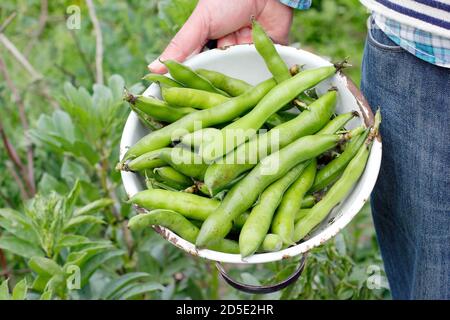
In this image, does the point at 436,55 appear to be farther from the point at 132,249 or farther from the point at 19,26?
the point at 19,26

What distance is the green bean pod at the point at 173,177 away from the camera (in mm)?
1335

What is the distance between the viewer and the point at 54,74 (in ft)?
9.36

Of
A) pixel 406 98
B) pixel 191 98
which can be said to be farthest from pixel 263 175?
pixel 406 98

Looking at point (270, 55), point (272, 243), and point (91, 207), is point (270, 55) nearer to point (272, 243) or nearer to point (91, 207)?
point (272, 243)

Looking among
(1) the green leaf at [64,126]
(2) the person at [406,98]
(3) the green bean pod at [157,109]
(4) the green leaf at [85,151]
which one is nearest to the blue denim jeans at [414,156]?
(2) the person at [406,98]

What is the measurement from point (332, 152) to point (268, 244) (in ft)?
0.97

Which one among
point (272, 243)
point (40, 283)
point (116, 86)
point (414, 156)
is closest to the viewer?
point (272, 243)

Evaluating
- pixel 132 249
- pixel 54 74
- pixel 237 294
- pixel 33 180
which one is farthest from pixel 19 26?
pixel 237 294

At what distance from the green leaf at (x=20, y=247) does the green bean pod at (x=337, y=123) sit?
0.77 metres

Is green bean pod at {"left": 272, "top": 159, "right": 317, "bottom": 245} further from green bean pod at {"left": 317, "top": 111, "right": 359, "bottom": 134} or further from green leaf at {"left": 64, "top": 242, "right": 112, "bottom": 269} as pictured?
green leaf at {"left": 64, "top": 242, "right": 112, "bottom": 269}

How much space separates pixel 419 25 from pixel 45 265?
0.95 meters

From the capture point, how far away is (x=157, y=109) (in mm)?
1402

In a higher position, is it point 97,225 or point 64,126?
point 64,126

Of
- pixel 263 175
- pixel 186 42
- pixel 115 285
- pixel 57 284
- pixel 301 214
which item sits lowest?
pixel 115 285
